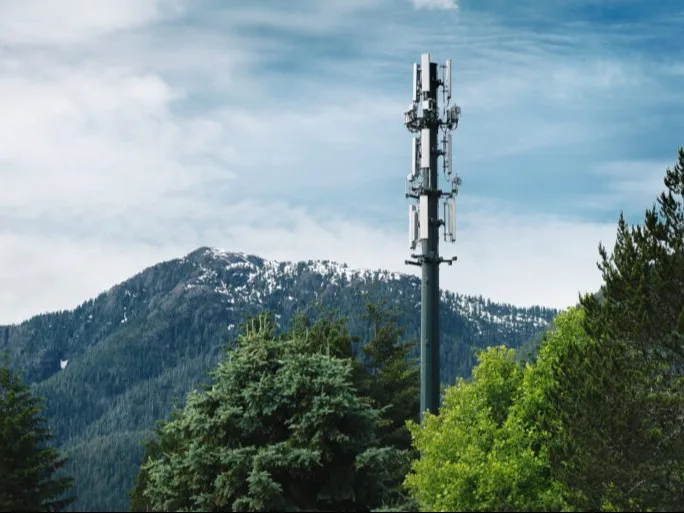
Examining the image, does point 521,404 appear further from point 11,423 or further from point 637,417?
point 11,423

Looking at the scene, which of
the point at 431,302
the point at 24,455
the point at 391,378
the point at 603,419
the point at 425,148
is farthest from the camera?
the point at 391,378

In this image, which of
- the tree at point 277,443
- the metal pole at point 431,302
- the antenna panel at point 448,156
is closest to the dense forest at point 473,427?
the tree at point 277,443

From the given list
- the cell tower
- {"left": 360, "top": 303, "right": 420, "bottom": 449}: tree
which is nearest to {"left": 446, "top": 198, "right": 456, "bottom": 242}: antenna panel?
the cell tower

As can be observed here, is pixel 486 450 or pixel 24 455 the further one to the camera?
pixel 24 455

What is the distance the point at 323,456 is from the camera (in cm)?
2328

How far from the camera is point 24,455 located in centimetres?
3419

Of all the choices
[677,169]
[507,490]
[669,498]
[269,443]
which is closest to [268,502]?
[269,443]

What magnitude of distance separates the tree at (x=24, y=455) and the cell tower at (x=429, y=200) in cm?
1538

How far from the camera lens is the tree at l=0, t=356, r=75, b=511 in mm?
31594

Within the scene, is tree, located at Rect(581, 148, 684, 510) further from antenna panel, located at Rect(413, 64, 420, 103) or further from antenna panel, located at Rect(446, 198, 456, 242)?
antenna panel, located at Rect(413, 64, 420, 103)

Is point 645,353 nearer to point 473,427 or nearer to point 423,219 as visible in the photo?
point 473,427

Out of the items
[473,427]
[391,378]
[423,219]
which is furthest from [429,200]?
[391,378]

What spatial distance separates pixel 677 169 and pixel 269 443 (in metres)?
18.7

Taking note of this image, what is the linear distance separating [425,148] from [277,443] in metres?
18.4
